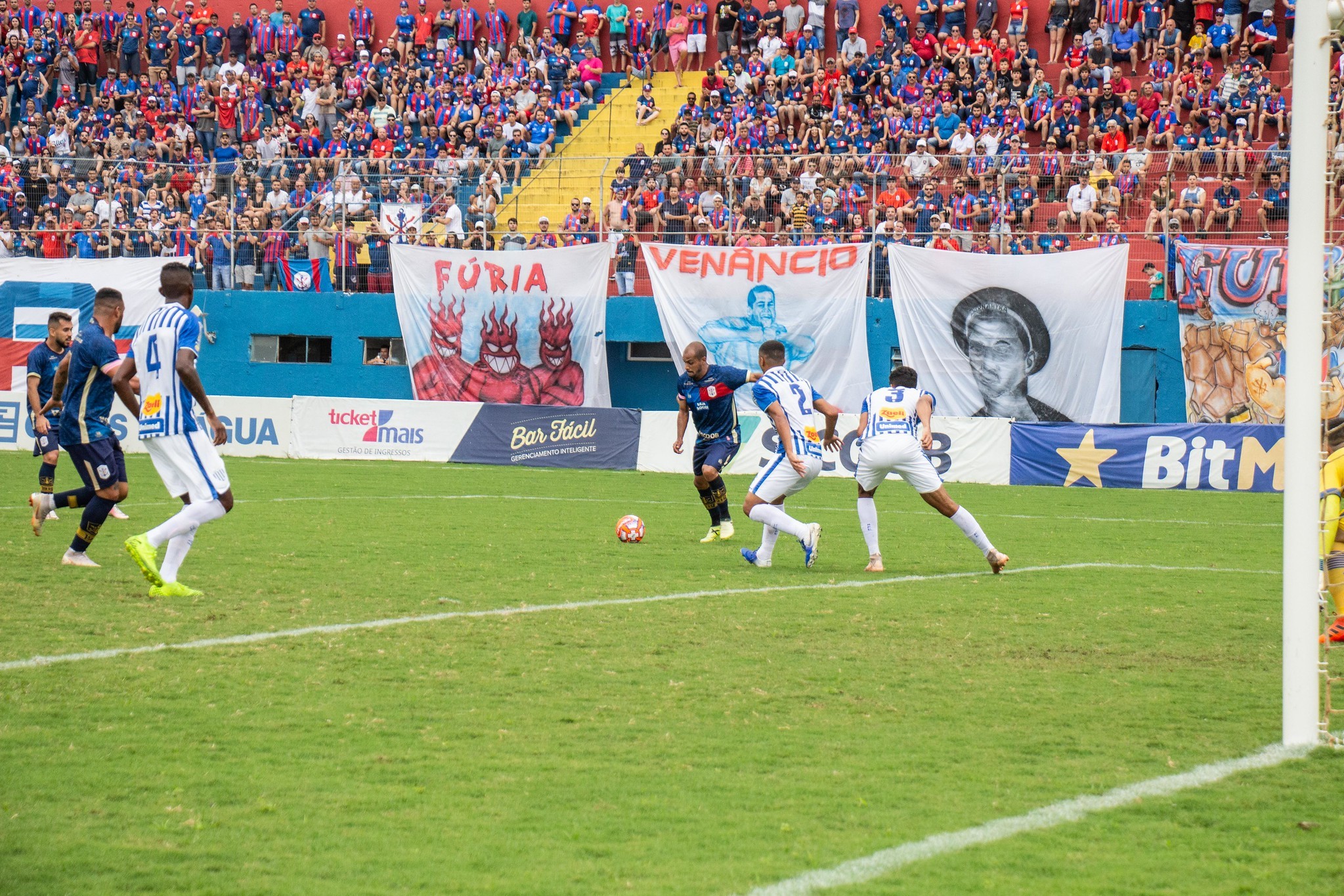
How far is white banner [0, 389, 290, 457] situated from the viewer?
2655 centimetres

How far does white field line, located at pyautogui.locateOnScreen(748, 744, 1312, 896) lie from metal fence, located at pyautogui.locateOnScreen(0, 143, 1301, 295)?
19714mm

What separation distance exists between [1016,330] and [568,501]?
10215 mm

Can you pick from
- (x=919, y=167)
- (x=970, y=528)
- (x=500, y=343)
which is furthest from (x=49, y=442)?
(x=919, y=167)

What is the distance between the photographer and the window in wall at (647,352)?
29.7 m

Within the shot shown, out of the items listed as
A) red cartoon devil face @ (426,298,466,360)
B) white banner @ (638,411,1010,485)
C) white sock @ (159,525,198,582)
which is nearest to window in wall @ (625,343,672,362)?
red cartoon devil face @ (426,298,466,360)

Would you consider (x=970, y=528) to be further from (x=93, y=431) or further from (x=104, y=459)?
(x=93, y=431)

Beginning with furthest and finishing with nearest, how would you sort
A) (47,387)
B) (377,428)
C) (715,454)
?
1. (377,428)
2. (47,387)
3. (715,454)

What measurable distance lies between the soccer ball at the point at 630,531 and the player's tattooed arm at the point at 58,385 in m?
5.30

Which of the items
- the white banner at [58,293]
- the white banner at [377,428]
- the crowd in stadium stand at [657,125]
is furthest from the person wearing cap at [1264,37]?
the white banner at [58,293]

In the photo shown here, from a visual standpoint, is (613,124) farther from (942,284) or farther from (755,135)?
(942,284)

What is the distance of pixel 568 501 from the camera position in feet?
60.0

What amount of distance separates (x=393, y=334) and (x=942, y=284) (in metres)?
11.5

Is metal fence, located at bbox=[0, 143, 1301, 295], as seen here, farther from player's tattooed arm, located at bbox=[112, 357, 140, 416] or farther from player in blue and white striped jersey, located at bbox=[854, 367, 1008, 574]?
player's tattooed arm, located at bbox=[112, 357, 140, 416]

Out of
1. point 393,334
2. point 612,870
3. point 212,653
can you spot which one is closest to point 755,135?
point 393,334
